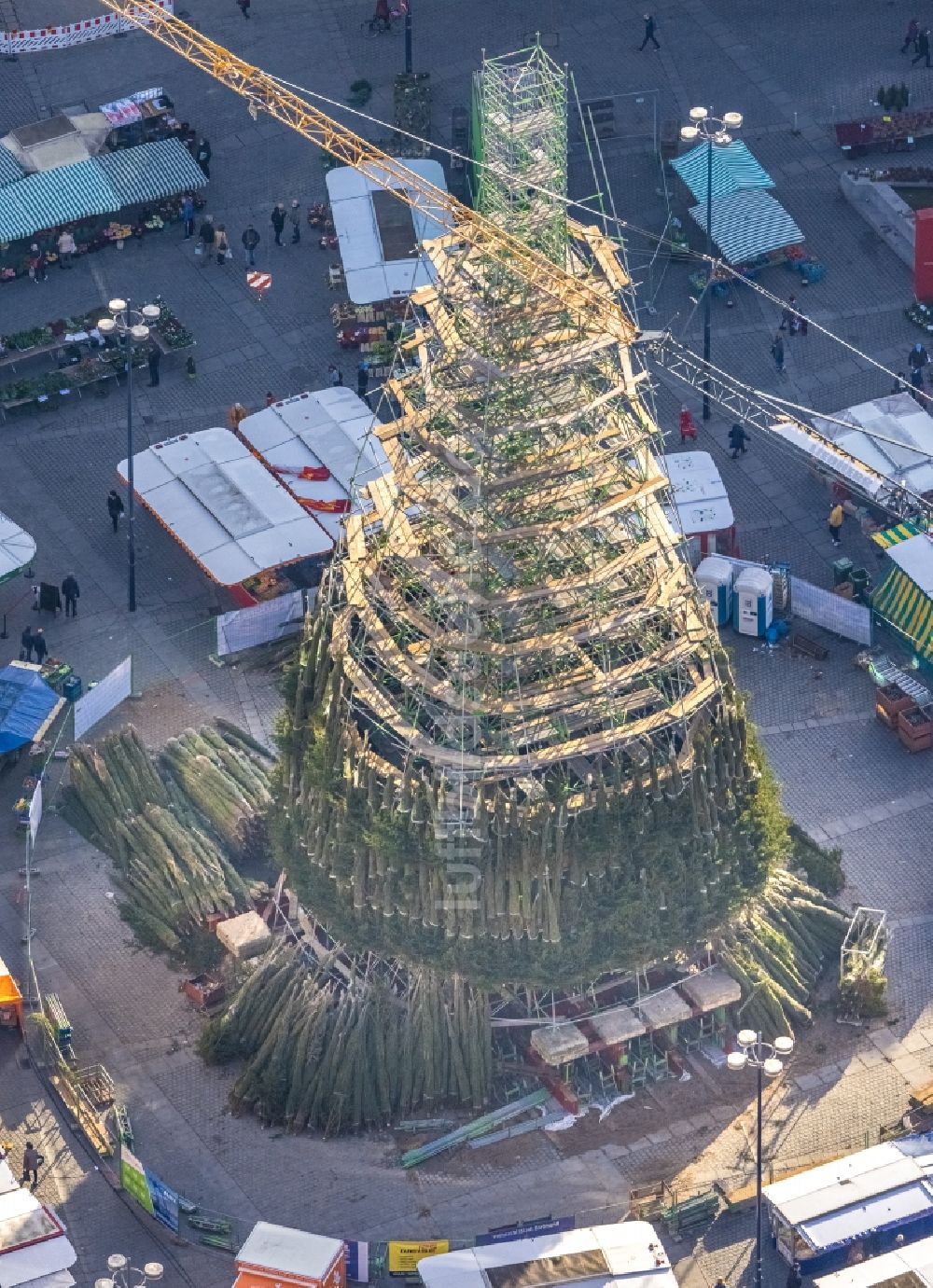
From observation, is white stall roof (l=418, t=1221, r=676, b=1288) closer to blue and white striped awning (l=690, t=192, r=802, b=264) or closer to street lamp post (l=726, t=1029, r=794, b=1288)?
street lamp post (l=726, t=1029, r=794, b=1288)

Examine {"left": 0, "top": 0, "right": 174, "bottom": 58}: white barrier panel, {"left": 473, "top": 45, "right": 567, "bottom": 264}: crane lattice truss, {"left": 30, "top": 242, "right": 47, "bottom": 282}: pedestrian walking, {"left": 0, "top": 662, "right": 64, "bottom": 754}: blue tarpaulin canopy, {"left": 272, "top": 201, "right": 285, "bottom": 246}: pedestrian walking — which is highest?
{"left": 473, "top": 45, "right": 567, "bottom": 264}: crane lattice truss

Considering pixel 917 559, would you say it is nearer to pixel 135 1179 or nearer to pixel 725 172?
pixel 725 172

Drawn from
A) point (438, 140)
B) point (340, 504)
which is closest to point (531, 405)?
point (340, 504)

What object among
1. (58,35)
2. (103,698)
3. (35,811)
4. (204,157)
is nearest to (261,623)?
(103,698)

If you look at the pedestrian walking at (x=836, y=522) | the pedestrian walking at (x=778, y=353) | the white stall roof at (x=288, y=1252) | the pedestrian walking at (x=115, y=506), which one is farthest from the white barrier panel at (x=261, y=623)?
the white stall roof at (x=288, y=1252)

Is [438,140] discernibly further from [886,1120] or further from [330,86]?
[886,1120]

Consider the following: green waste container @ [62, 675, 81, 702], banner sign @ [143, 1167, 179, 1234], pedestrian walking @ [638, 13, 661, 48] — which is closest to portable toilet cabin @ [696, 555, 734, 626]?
green waste container @ [62, 675, 81, 702]
